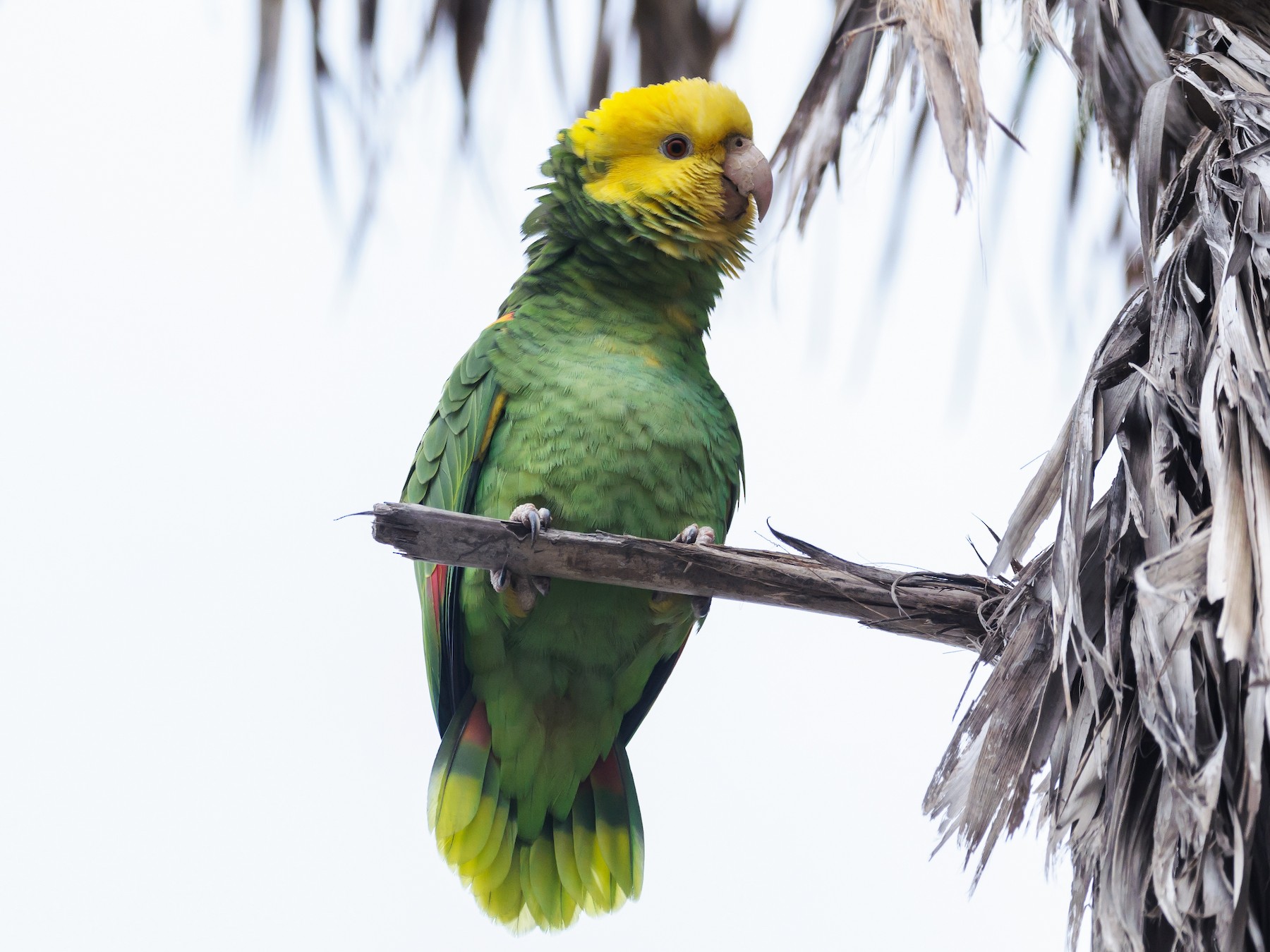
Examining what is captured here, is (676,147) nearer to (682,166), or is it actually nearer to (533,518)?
(682,166)

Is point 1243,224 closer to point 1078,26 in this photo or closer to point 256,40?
point 1078,26

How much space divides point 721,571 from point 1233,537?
0.85 meters

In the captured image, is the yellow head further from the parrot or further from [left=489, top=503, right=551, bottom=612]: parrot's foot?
[left=489, top=503, right=551, bottom=612]: parrot's foot

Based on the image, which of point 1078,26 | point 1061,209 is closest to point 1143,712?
point 1078,26

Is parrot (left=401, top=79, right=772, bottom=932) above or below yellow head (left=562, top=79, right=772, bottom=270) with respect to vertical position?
below

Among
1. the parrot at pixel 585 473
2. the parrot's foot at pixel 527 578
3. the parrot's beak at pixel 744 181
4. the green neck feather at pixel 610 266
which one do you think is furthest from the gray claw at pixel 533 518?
the parrot's beak at pixel 744 181

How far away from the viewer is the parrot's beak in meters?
2.57

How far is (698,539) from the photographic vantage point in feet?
7.38

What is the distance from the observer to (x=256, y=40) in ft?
9.22

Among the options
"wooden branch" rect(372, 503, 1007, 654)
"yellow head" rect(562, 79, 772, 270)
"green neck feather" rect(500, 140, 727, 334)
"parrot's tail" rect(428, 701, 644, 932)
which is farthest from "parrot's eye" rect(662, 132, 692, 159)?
"parrot's tail" rect(428, 701, 644, 932)

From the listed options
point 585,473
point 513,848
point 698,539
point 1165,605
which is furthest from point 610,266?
point 1165,605

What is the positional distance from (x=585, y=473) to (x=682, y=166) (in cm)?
76

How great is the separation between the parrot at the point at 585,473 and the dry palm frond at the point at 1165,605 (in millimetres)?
788

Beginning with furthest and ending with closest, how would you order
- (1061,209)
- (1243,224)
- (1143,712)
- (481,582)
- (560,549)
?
(1061,209) < (481,582) < (560,549) < (1243,224) < (1143,712)
